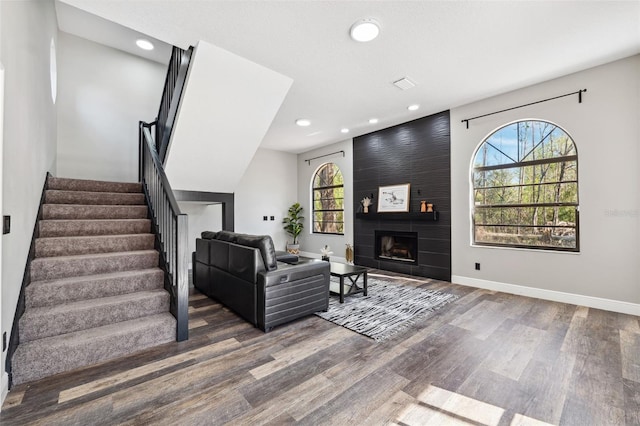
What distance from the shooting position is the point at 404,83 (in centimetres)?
365

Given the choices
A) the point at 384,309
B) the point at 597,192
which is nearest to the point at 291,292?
the point at 384,309

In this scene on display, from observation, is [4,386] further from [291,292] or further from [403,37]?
[403,37]

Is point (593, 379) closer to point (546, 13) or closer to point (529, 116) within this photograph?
point (546, 13)

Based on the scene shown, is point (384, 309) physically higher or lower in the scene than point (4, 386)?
lower

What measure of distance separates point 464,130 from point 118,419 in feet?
16.7

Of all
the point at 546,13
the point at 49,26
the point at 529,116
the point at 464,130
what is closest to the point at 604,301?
the point at 529,116

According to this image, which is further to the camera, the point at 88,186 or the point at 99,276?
the point at 88,186

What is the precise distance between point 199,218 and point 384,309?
443 cm

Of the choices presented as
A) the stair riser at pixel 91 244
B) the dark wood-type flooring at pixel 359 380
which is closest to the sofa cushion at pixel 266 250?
the dark wood-type flooring at pixel 359 380

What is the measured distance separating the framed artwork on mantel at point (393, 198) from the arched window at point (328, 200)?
1.22m

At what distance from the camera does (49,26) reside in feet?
10.6

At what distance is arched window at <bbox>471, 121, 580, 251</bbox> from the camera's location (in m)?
3.60

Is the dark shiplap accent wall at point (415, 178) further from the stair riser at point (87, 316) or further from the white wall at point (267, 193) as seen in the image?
the stair riser at point (87, 316)

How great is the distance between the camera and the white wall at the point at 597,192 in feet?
10.2
